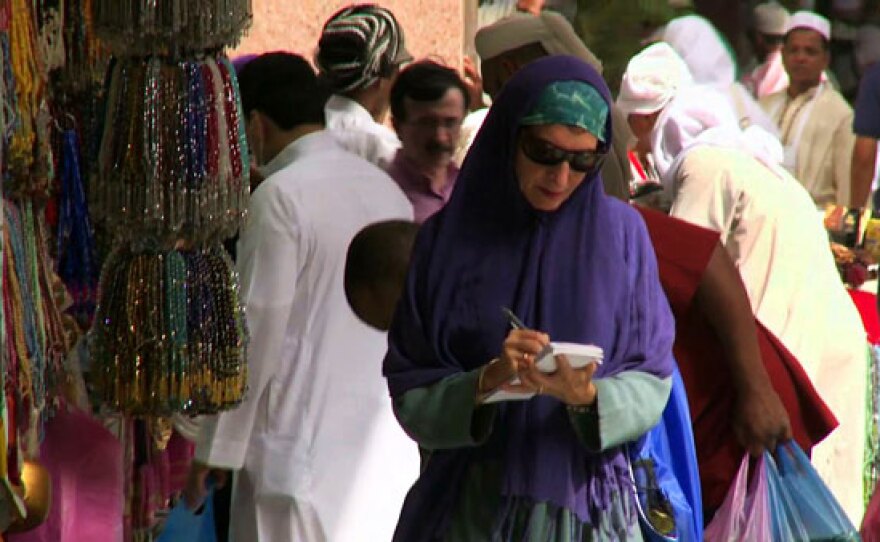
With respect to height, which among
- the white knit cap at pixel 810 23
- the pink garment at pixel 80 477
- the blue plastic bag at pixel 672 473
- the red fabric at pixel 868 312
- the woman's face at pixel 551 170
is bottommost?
the white knit cap at pixel 810 23

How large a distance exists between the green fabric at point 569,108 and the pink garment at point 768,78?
9.23 metres

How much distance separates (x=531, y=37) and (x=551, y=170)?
1558 millimetres

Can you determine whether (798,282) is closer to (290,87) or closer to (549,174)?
(290,87)

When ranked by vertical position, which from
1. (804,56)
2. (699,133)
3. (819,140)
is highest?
(699,133)

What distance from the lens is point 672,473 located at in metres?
4.89

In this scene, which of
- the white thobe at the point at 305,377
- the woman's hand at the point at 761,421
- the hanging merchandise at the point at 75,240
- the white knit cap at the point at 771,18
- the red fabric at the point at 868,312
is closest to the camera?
the hanging merchandise at the point at 75,240

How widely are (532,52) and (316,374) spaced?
102cm

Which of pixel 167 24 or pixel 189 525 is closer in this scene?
pixel 167 24

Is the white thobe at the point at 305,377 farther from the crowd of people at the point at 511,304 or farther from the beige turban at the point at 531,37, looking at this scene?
the beige turban at the point at 531,37

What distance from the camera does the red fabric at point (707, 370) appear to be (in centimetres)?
561

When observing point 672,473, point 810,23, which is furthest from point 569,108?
point 810,23

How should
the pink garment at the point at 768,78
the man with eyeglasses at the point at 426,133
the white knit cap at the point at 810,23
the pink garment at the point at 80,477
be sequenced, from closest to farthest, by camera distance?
1. the pink garment at the point at 80,477
2. the man with eyeglasses at the point at 426,133
3. the white knit cap at the point at 810,23
4. the pink garment at the point at 768,78

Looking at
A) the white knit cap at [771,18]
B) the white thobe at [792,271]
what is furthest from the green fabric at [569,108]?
the white knit cap at [771,18]

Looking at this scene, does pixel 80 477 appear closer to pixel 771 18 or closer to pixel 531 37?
pixel 531 37
